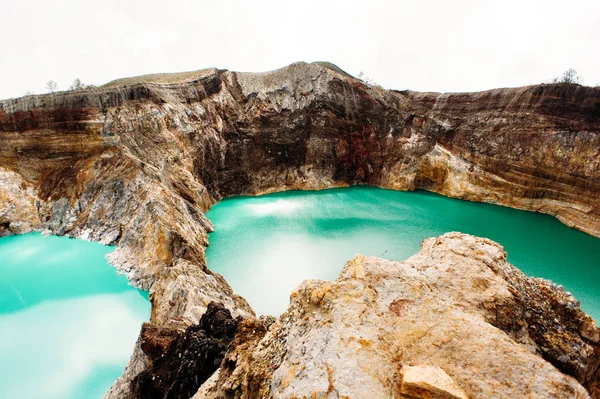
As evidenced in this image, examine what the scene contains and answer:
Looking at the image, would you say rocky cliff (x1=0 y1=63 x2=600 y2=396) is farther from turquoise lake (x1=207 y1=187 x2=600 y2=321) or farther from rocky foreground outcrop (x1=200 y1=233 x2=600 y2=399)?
rocky foreground outcrop (x1=200 y1=233 x2=600 y2=399)

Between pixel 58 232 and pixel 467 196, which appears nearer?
pixel 58 232

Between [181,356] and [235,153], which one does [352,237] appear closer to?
[181,356]

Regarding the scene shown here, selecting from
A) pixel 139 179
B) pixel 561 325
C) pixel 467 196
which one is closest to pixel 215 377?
pixel 561 325

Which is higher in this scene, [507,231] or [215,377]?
[215,377]

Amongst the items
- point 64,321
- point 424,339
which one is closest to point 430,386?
point 424,339

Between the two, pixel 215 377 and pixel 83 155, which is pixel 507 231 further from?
pixel 83 155

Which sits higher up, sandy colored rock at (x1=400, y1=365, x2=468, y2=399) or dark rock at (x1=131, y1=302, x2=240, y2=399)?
sandy colored rock at (x1=400, y1=365, x2=468, y2=399)

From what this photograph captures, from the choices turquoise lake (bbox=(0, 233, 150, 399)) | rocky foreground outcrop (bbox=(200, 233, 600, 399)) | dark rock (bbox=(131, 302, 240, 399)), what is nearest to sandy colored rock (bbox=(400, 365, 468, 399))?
rocky foreground outcrop (bbox=(200, 233, 600, 399))
